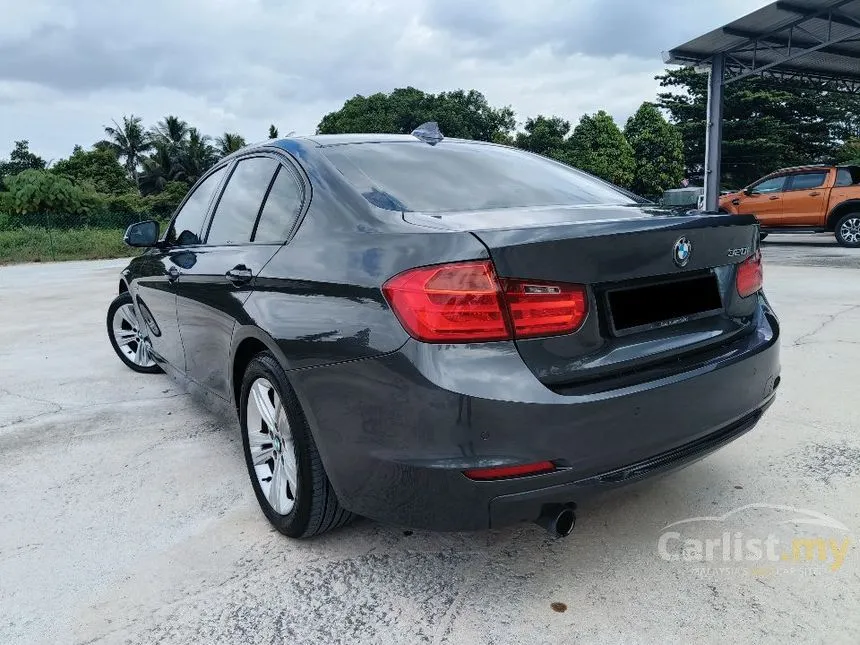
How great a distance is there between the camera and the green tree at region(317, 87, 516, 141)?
189 feet

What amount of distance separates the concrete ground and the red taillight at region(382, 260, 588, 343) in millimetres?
635

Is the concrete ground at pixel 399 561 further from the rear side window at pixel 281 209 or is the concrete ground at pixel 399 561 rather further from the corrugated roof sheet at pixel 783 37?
the corrugated roof sheet at pixel 783 37

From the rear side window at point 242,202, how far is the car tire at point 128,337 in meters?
1.90

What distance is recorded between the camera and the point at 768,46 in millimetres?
15586

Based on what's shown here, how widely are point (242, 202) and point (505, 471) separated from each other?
1.84m

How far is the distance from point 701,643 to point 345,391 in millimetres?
1177

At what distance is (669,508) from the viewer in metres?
2.53

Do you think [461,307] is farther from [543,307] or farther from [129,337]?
[129,337]

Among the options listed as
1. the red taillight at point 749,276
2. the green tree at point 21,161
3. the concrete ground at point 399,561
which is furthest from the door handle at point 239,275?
the green tree at point 21,161

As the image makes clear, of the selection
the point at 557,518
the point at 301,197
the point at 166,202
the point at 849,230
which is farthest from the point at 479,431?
the point at 166,202

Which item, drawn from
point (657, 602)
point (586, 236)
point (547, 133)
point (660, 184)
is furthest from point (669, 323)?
point (547, 133)

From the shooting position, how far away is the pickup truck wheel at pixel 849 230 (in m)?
12.5

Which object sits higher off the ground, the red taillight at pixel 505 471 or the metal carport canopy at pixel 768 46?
the metal carport canopy at pixel 768 46

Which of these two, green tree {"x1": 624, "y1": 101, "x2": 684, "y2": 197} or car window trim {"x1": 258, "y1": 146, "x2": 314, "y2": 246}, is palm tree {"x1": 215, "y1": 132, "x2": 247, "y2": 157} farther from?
car window trim {"x1": 258, "y1": 146, "x2": 314, "y2": 246}
